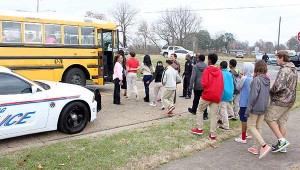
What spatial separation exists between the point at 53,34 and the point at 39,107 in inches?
222

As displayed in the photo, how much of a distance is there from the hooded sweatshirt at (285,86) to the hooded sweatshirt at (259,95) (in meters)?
0.23

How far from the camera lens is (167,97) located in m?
8.55

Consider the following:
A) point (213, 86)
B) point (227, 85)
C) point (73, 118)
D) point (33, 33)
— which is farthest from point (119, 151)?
point (33, 33)

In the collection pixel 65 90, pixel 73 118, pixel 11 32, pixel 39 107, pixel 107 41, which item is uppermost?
pixel 11 32

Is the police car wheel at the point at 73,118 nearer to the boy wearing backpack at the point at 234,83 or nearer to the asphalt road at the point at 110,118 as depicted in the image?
the asphalt road at the point at 110,118

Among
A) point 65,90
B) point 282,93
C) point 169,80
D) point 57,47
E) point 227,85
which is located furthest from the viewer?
point 57,47

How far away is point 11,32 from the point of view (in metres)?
10.0

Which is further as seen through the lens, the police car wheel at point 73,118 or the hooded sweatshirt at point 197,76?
the hooded sweatshirt at point 197,76

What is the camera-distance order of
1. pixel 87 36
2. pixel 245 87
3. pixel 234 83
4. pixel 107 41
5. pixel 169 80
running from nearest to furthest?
pixel 245 87
pixel 234 83
pixel 169 80
pixel 87 36
pixel 107 41

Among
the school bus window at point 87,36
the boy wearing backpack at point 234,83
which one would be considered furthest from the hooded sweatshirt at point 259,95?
the school bus window at point 87,36

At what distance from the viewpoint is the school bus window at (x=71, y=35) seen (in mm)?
11367

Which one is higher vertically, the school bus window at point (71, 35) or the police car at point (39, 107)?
the school bus window at point (71, 35)

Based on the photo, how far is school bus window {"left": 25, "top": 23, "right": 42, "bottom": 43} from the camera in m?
10.4

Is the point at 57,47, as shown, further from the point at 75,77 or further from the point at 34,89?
the point at 34,89
